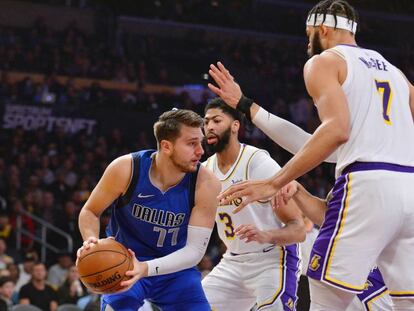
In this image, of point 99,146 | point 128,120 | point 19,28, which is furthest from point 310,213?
point 19,28

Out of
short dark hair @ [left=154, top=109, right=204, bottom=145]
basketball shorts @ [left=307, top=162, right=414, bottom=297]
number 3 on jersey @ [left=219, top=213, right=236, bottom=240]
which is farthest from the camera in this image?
number 3 on jersey @ [left=219, top=213, right=236, bottom=240]

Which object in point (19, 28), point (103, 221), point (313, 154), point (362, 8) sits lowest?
point (103, 221)

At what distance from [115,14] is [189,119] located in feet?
60.7

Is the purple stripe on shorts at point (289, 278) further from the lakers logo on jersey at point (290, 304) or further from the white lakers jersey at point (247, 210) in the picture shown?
the white lakers jersey at point (247, 210)

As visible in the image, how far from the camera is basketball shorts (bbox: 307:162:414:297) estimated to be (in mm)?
4008

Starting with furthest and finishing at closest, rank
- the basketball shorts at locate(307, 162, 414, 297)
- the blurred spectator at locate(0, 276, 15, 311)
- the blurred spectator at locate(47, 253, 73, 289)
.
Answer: the blurred spectator at locate(47, 253, 73, 289) < the blurred spectator at locate(0, 276, 15, 311) < the basketball shorts at locate(307, 162, 414, 297)

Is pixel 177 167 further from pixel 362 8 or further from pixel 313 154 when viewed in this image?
pixel 362 8

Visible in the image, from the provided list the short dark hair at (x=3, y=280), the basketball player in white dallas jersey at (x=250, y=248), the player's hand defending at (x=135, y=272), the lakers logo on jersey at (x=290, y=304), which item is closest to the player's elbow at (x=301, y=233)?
the basketball player in white dallas jersey at (x=250, y=248)

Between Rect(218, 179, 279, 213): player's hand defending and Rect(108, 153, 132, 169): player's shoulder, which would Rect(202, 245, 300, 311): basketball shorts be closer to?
Rect(108, 153, 132, 169): player's shoulder

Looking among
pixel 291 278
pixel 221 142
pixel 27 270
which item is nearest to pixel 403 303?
pixel 291 278

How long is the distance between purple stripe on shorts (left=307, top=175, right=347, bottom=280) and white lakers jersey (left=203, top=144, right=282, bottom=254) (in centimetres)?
178

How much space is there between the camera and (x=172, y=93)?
19312 millimetres

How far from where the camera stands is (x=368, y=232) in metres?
4.01

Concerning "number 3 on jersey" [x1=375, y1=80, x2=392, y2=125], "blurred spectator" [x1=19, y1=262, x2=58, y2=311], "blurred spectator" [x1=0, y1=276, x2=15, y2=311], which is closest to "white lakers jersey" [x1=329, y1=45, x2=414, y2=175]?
"number 3 on jersey" [x1=375, y1=80, x2=392, y2=125]
